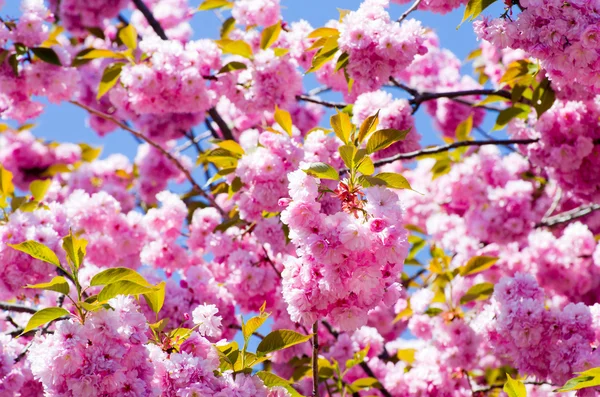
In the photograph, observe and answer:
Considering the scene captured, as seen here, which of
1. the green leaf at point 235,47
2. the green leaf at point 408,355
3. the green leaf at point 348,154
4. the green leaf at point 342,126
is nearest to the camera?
the green leaf at point 348,154

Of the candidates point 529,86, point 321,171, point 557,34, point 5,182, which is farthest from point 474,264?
point 5,182

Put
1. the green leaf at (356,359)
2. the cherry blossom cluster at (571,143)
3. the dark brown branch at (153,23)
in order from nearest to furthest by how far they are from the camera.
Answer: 1. the green leaf at (356,359)
2. the cherry blossom cluster at (571,143)
3. the dark brown branch at (153,23)

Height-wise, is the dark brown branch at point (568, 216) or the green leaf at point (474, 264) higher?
the dark brown branch at point (568, 216)

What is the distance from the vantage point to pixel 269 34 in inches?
167

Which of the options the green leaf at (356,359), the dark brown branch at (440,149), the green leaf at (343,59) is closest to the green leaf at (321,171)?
the dark brown branch at (440,149)

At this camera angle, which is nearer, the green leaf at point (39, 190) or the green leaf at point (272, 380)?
the green leaf at point (272, 380)

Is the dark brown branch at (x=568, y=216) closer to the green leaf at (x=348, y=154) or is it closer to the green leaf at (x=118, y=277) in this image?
the green leaf at (x=348, y=154)

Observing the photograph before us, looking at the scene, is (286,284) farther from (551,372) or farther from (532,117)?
(532,117)

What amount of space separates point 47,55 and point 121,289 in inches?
99.4

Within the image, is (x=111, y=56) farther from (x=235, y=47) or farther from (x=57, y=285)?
(x=57, y=285)

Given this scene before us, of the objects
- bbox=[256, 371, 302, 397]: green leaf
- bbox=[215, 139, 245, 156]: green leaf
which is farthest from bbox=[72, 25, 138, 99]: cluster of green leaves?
bbox=[256, 371, 302, 397]: green leaf

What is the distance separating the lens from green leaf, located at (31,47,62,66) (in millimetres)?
4301

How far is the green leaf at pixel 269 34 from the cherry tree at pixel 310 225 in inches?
0.5

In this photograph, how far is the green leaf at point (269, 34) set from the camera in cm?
425
